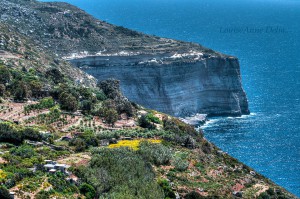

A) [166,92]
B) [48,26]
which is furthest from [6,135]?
[48,26]

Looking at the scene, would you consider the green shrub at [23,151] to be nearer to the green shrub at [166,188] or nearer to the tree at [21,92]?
the green shrub at [166,188]

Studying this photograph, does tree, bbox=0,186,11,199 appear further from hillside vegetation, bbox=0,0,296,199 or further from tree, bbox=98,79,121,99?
tree, bbox=98,79,121,99

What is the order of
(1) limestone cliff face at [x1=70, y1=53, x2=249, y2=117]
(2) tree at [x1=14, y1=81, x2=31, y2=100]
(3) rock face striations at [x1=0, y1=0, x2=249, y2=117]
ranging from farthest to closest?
(3) rock face striations at [x1=0, y1=0, x2=249, y2=117] → (1) limestone cliff face at [x1=70, y1=53, x2=249, y2=117] → (2) tree at [x1=14, y1=81, x2=31, y2=100]

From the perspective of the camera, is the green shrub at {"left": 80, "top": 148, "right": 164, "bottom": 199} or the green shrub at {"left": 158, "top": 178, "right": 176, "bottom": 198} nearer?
the green shrub at {"left": 80, "top": 148, "right": 164, "bottom": 199}

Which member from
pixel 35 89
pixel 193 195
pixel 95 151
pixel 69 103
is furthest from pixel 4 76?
pixel 193 195

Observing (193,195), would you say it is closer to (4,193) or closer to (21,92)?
(4,193)

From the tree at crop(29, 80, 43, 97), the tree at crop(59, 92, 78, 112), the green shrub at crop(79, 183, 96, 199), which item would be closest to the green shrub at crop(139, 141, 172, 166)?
the green shrub at crop(79, 183, 96, 199)

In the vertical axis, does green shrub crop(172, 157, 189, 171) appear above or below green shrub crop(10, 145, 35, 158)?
below
